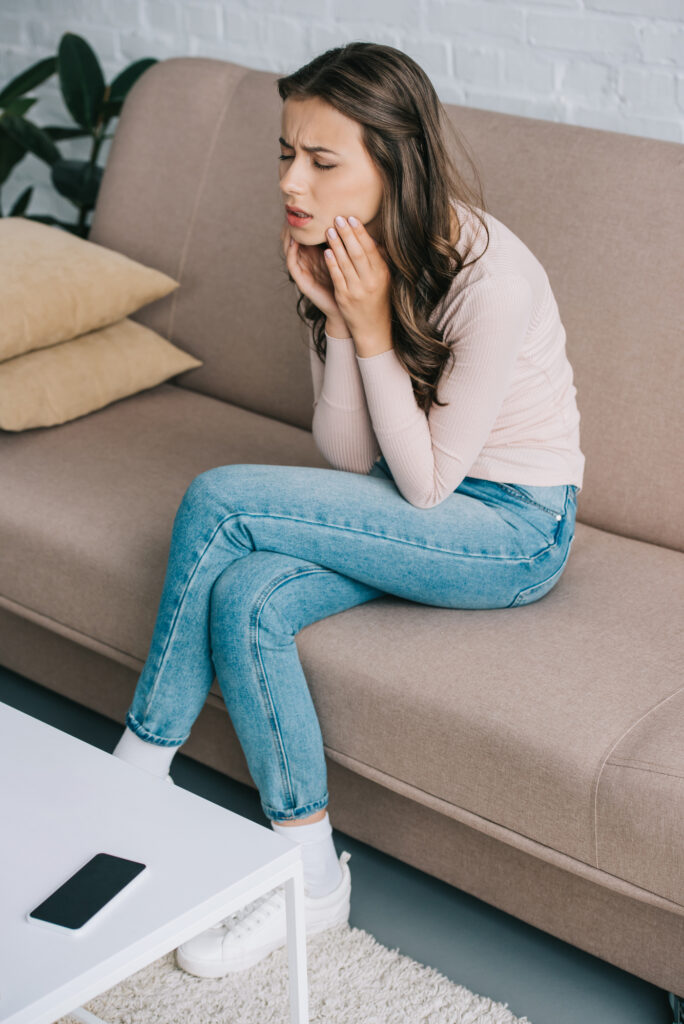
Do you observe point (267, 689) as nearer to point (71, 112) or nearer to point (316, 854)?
point (316, 854)

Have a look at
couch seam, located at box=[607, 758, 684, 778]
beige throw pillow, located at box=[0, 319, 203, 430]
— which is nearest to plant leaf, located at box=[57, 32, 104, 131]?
beige throw pillow, located at box=[0, 319, 203, 430]

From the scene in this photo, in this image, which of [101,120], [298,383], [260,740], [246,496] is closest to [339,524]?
[246,496]

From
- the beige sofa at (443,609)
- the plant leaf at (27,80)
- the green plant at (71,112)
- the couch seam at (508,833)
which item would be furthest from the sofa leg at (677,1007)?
the plant leaf at (27,80)

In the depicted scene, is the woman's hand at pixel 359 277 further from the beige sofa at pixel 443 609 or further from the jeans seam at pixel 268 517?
the beige sofa at pixel 443 609

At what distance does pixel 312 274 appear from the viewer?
5.08ft

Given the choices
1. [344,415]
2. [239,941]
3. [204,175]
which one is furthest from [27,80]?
[239,941]

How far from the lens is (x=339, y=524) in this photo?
1.41 metres

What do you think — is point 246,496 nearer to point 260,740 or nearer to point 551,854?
point 260,740

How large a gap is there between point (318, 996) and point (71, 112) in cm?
215

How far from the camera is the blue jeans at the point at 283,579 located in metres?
1.38

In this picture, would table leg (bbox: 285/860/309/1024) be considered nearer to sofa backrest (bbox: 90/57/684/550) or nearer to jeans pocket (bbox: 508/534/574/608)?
jeans pocket (bbox: 508/534/574/608)

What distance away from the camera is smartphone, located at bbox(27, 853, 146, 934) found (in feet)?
3.17

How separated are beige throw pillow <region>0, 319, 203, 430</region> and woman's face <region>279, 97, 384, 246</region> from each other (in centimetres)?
72

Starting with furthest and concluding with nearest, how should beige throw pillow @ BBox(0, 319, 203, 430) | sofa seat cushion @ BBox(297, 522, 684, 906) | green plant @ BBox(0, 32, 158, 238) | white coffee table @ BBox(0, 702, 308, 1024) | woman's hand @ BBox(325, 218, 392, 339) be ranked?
1. green plant @ BBox(0, 32, 158, 238)
2. beige throw pillow @ BBox(0, 319, 203, 430)
3. woman's hand @ BBox(325, 218, 392, 339)
4. sofa seat cushion @ BBox(297, 522, 684, 906)
5. white coffee table @ BBox(0, 702, 308, 1024)
